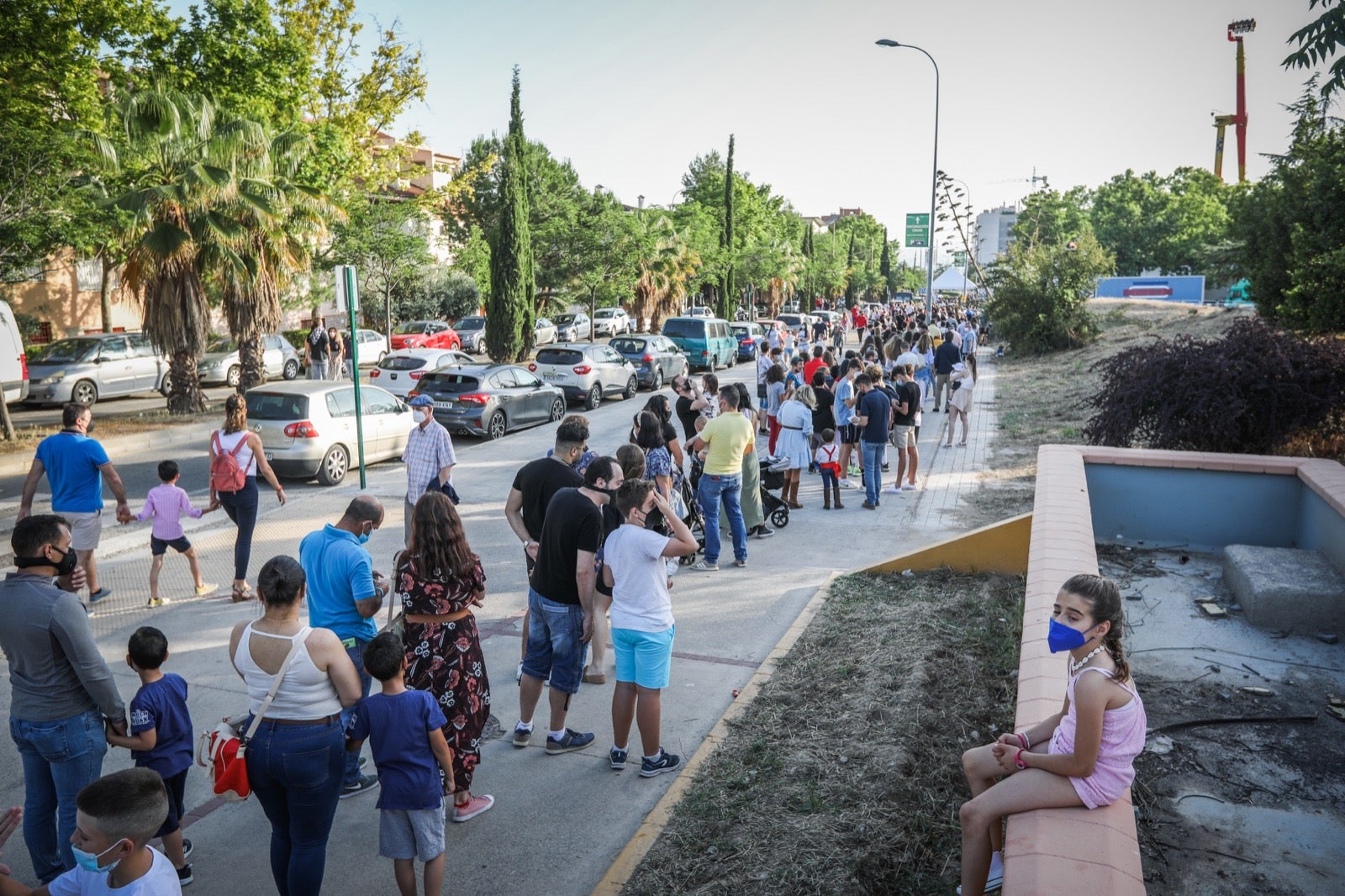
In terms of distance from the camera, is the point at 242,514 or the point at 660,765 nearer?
the point at 660,765

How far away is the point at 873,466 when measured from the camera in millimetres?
12281

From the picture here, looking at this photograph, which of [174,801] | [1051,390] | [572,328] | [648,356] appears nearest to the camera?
[174,801]

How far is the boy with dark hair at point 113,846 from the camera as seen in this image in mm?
2777

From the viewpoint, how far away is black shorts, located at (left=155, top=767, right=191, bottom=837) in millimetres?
4281

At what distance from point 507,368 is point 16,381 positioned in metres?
9.40

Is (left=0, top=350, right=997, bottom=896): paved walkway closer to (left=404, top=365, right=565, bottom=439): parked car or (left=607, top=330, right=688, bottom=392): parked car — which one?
(left=404, top=365, right=565, bottom=439): parked car

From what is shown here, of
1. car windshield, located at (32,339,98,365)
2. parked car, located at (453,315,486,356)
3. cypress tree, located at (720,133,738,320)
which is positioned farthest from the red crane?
car windshield, located at (32,339,98,365)

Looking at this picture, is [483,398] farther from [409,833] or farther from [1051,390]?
[1051,390]

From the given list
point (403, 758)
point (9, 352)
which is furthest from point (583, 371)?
point (403, 758)

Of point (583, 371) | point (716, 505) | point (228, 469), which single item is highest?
point (583, 371)

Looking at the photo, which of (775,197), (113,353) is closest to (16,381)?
(113,353)

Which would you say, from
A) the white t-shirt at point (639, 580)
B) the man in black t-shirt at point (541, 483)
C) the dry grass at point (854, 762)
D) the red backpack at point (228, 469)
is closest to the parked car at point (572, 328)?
the red backpack at point (228, 469)

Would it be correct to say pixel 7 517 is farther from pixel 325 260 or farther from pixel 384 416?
pixel 325 260

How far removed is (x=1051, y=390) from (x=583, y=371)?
466 inches
